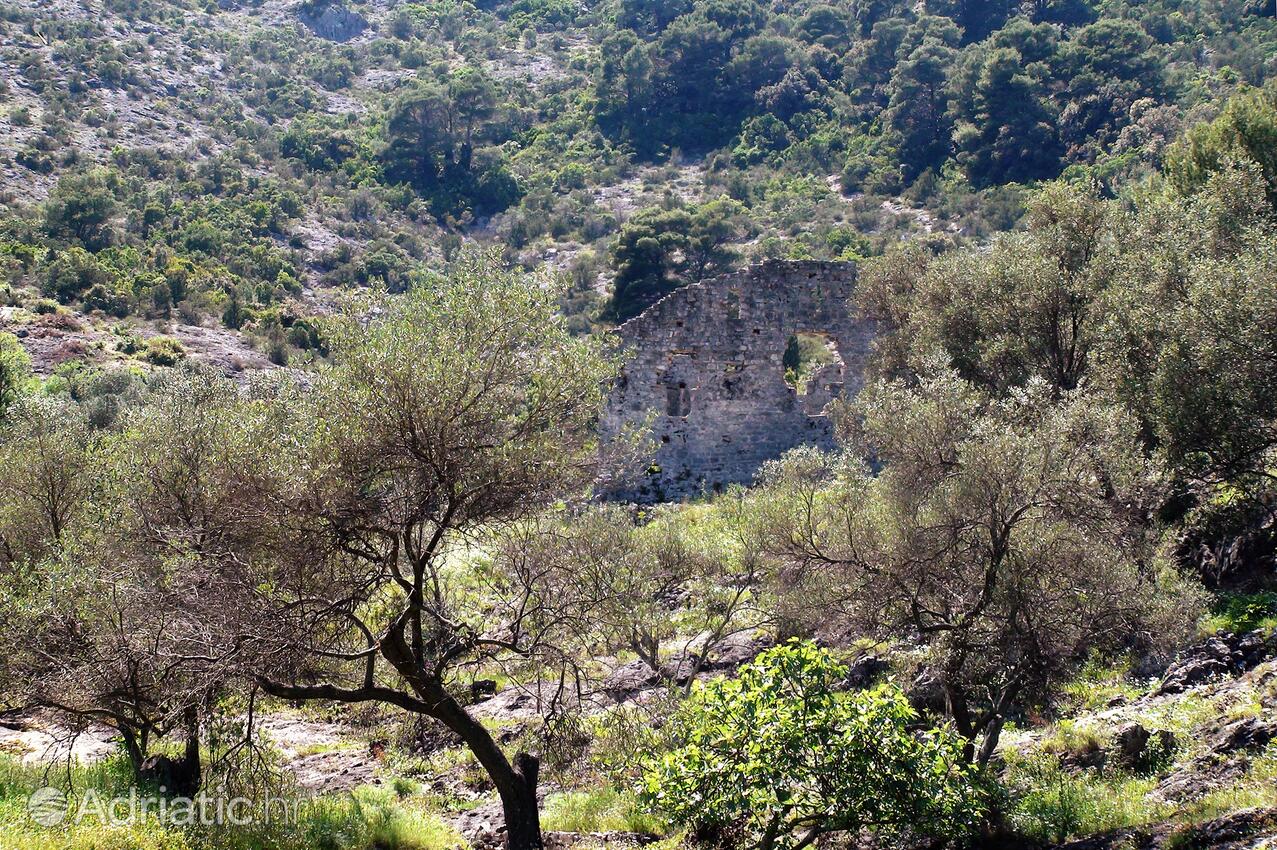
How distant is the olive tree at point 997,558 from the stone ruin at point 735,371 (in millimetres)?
13871

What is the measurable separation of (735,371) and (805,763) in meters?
18.4

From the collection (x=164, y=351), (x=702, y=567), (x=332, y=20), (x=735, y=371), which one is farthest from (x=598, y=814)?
(x=332, y=20)

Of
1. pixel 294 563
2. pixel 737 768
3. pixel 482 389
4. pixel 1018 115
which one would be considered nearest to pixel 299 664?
pixel 294 563

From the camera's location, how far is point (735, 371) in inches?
1057

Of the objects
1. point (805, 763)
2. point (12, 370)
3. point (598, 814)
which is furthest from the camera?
point (12, 370)

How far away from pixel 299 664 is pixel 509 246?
42892 millimetres

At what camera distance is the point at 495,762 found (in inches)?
411

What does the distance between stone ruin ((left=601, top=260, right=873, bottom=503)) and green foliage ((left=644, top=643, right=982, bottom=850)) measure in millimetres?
16800

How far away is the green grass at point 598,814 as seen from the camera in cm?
1155

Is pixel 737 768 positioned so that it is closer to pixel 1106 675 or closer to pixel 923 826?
pixel 923 826

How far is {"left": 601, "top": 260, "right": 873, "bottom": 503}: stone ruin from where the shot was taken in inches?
1041

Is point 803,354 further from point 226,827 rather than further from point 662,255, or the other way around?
point 226,827

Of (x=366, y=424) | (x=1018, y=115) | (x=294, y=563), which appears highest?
(x=1018, y=115)

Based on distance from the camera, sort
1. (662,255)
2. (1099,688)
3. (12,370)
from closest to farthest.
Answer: (1099,688)
(12,370)
(662,255)
